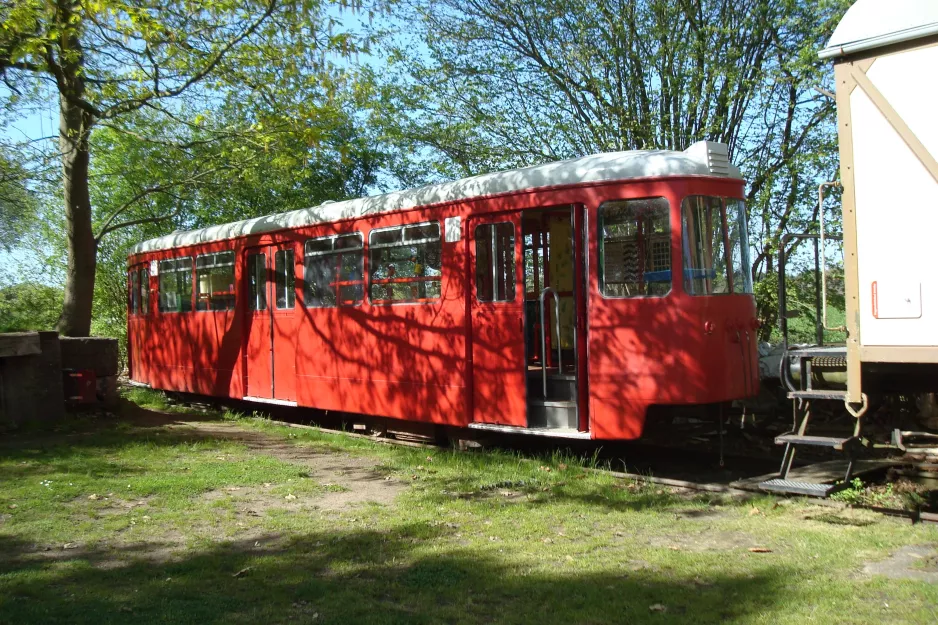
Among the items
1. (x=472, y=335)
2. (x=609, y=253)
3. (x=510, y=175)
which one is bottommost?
(x=472, y=335)

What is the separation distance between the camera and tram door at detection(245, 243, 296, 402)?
491 inches

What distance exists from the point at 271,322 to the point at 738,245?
22.7 feet

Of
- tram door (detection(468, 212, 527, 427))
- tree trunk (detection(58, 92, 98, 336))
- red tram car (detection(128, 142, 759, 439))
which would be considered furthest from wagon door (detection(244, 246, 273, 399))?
tram door (detection(468, 212, 527, 427))

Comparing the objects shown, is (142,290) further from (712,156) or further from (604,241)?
(712,156)

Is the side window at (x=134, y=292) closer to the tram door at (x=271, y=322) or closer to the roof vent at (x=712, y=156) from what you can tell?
the tram door at (x=271, y=322)

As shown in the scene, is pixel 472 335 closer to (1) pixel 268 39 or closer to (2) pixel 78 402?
(1) pixel 268 39

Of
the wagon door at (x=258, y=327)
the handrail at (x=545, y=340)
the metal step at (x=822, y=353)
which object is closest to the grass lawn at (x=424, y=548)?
the handrail at (x=545, y=340)

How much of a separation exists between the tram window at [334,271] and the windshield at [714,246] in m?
4.39

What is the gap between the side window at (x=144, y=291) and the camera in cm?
1628

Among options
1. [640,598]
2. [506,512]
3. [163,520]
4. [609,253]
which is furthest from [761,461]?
[163,520]

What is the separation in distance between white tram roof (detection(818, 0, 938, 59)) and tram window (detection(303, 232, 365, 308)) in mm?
6332

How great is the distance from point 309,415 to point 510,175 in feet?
19.8

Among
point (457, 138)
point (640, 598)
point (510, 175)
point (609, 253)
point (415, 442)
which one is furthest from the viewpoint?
point (457, 138)

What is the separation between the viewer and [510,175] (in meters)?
9.32
